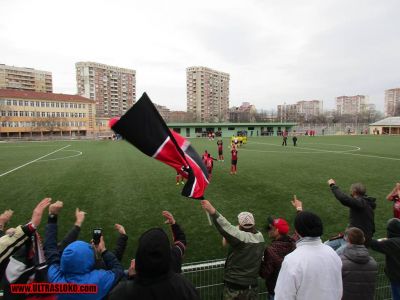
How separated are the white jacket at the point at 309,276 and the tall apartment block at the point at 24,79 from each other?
140 m

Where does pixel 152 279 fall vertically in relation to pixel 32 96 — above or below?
below

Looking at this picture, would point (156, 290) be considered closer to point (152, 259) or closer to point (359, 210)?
point (152, 259)

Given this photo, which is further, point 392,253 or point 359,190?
point 359,190

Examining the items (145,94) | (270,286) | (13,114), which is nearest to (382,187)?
(270,286)

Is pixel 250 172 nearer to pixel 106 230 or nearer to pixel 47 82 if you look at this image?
pixel 106 230

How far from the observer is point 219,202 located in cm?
1166

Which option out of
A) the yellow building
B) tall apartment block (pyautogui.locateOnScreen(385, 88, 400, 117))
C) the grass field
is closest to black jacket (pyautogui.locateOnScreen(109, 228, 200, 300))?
the grass field

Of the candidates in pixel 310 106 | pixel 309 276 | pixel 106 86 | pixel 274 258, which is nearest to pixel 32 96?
pixel 106 86

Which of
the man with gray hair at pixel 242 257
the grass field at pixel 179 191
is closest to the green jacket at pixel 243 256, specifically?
the man with gray hair at pixel 242 257

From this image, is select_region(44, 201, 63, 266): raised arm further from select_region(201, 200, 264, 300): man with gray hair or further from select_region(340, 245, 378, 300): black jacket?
select_region(340, 245, 378, 300): black jacket

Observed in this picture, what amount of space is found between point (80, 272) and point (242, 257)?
1.96 metres

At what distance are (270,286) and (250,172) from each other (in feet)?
48.2

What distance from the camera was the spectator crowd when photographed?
2223 mm

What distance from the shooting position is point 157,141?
4.63m
